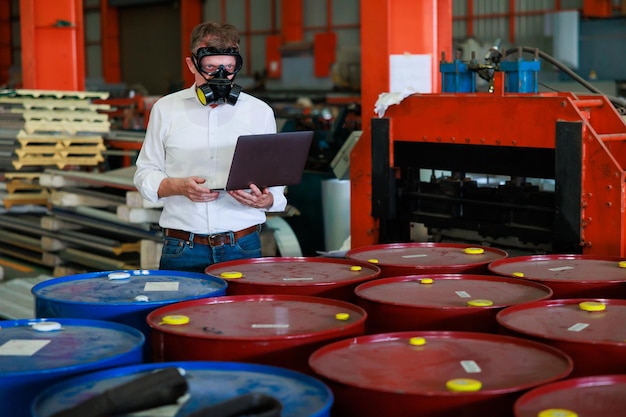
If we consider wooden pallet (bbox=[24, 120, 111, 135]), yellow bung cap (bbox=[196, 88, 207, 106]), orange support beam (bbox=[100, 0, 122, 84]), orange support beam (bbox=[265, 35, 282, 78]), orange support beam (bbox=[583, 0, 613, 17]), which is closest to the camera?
yellow bung cap (bbox=[196, 88, 207, 106])

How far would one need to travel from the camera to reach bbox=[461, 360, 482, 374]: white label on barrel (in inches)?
81.2

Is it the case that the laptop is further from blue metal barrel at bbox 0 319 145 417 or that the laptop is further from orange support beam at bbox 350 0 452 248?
orange support beam at bbox 350 0 452 248

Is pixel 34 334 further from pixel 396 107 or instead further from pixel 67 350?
pixel 396 107

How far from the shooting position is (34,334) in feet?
8.04

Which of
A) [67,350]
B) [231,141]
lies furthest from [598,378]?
[231,141]

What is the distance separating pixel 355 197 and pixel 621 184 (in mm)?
1704

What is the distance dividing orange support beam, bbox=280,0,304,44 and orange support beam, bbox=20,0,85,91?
12247 mm

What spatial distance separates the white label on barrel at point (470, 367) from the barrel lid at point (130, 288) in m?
0.91

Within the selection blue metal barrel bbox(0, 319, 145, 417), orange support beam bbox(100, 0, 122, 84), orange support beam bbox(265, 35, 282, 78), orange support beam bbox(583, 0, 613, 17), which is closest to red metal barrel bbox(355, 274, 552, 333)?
blue metal barrel bbox(0, 319, 145, 417)

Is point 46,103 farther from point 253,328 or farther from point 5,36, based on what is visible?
point 5,36

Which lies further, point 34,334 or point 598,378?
point 34,334

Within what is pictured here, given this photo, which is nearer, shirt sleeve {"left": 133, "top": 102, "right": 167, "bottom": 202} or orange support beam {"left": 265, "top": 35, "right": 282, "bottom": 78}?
shirt sleeve {"left": 133, "top": 102, "right": 167, "bottom": 202}

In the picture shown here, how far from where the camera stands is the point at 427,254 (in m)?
3.53

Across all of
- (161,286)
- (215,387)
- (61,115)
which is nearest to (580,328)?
(215,387)
